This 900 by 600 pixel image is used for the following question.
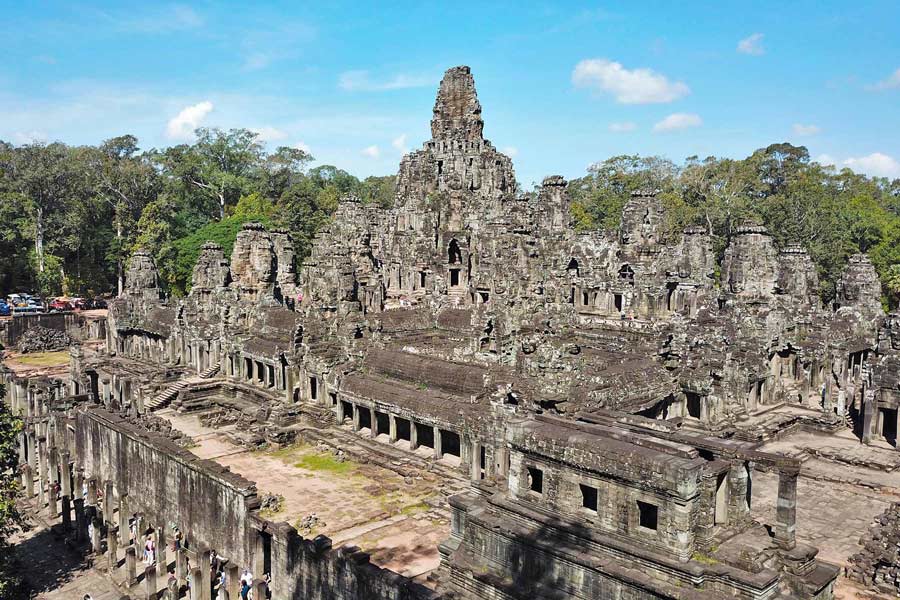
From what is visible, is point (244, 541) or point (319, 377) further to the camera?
point (319, 377)

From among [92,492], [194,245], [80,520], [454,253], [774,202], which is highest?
[774,202]

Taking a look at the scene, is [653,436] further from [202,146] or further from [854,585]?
[202,146]

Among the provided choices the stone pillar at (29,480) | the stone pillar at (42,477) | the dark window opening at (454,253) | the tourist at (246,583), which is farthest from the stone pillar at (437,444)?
the dark window opening at (454,253)

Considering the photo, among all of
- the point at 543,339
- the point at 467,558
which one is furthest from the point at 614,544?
the point at 543,339

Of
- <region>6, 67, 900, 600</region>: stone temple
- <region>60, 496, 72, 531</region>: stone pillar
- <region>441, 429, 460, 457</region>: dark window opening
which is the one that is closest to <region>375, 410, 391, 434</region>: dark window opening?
<region>6, 67, 900, 600</region>: stone temple

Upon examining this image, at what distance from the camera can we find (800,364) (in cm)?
3547

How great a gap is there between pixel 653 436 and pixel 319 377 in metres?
19.4

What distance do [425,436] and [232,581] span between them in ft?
38.0

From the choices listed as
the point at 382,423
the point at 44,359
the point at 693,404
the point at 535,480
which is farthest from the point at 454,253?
the point at 535,480

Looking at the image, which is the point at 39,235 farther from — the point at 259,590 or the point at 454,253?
the point at 259,590

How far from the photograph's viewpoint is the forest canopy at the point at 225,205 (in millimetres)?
61250

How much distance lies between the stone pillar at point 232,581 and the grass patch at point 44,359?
37.6 meters

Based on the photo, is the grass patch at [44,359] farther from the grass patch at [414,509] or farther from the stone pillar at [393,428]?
the grass patch at [414,509]

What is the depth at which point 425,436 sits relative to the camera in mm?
27688
